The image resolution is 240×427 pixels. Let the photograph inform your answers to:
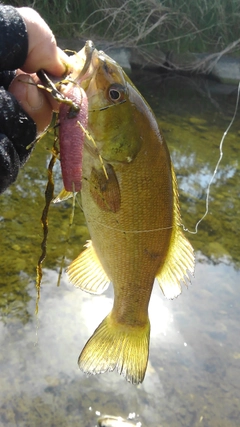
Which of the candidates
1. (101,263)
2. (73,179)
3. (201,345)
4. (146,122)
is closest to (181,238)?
(101,263)

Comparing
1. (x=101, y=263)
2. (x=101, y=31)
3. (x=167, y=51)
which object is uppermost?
(x=101, y=263)

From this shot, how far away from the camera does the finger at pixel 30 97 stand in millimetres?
1825

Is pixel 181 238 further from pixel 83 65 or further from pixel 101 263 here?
pixel 83 65

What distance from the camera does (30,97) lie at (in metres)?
1.84

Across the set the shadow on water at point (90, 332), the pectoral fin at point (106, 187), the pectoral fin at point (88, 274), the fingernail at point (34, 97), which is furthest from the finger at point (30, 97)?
the shadow on water at point (90, 332)

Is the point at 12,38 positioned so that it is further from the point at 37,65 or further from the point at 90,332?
the point at 90,332

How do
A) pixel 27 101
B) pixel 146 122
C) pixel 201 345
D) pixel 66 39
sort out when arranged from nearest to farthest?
1. pixel 27 101
2. pixel 146 122
3. pixel 201 345
4. pixel 66 39

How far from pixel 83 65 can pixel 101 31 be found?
12.0 meters

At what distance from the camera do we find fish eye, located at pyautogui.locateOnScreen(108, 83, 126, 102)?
6.66ft

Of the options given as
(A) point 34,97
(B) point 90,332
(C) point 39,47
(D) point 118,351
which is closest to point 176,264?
(D) point 118,351

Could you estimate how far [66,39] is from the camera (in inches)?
502

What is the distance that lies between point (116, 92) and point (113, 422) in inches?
84.9

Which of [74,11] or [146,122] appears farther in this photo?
[74,11]

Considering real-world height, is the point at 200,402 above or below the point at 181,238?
below
